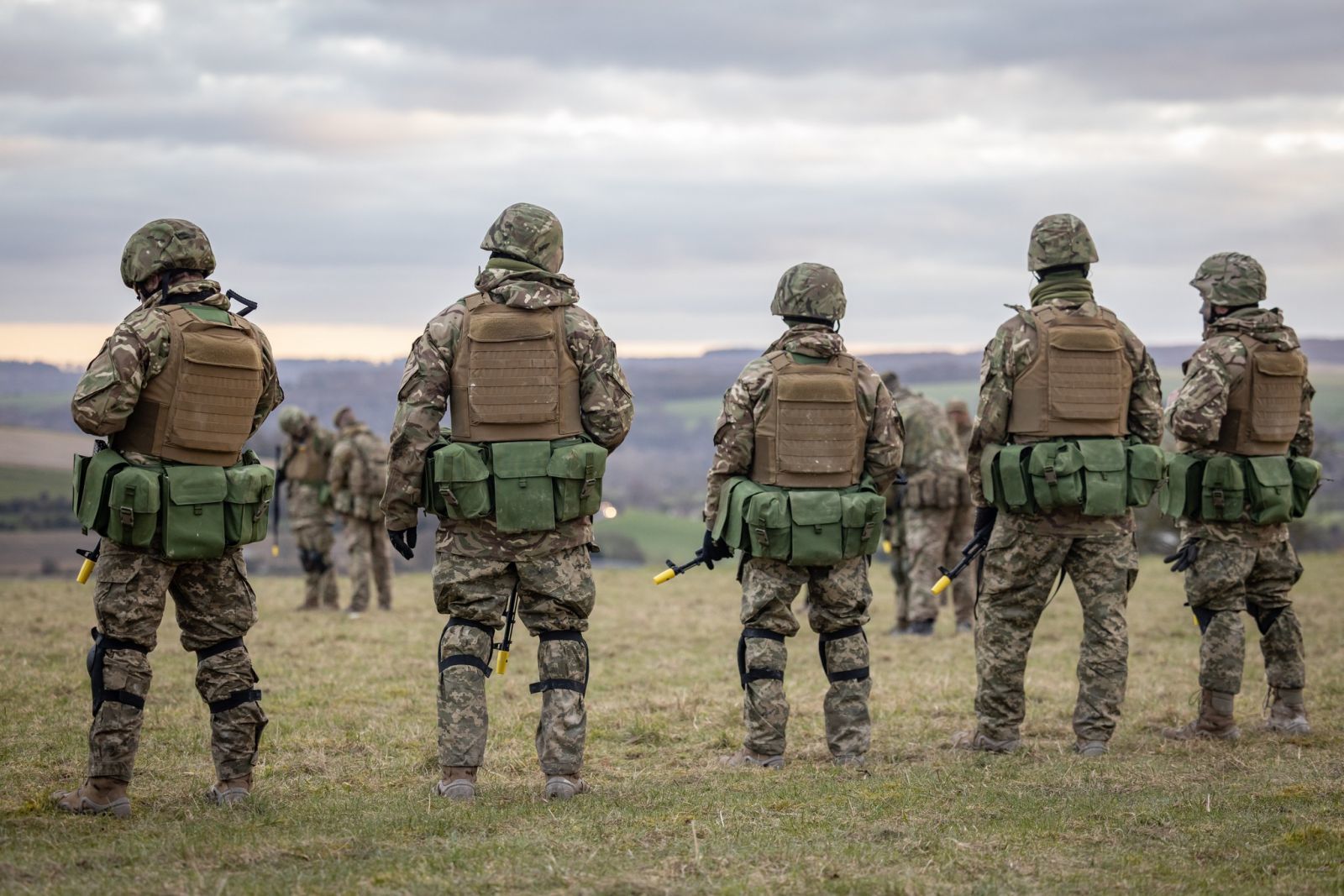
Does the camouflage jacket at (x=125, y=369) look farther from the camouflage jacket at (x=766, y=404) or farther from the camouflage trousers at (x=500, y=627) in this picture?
the camouflage jacket at (x=766, y=404)

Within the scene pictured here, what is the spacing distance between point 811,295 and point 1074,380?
1.63 metres

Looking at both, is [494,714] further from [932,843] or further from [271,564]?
[271,564]

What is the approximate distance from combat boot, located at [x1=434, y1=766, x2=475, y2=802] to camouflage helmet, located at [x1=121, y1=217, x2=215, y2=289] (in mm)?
2769

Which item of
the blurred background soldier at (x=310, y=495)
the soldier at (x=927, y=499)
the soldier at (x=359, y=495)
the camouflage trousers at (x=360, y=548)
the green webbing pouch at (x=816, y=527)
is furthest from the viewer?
the blurred background soldier at (x=310, y=495)

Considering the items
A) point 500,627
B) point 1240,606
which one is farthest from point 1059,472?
point 500,627

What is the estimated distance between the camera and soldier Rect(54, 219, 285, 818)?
6.39m

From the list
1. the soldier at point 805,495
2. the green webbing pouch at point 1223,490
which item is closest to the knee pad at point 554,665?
the soldier at point 805,495

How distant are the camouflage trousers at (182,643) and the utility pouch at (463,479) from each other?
3.63 feet

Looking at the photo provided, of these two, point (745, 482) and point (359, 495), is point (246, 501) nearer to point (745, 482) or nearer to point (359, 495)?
point (745, 482)

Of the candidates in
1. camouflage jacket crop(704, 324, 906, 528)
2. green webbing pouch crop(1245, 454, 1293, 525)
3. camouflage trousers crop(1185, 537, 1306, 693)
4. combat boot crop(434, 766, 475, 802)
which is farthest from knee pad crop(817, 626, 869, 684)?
green webbing pouch crop(1245, 454, 1293, 525)

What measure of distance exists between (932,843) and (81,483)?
4.21 metres

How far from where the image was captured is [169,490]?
6438mm

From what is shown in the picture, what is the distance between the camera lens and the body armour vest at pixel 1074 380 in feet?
26.6

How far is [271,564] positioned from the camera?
84.6 ft
